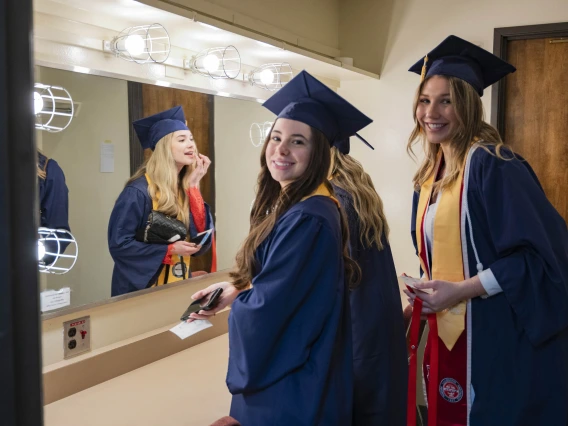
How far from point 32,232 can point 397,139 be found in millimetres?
3180

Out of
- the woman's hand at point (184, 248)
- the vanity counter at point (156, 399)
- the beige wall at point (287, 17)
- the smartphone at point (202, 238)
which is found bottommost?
the vanity counter at point (156, 399)

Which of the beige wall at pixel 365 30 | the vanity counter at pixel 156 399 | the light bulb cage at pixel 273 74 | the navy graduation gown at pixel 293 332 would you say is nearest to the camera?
the navy graduation gown at pixel 293 332

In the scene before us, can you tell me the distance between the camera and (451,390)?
68.9 inches

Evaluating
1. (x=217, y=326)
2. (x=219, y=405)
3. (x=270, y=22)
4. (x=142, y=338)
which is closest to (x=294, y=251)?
(x=219, y=405)

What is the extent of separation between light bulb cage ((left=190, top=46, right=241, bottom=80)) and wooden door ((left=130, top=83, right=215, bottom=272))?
10cm

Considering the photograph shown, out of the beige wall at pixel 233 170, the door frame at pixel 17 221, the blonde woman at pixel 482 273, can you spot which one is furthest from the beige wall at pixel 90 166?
the door frame at pixel 17 221

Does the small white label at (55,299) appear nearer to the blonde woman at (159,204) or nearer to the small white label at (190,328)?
the blonde woman at (159,204)

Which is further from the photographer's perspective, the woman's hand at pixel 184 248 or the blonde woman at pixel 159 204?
the woman's hand at pixel 184 248

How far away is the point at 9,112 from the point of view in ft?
1.18

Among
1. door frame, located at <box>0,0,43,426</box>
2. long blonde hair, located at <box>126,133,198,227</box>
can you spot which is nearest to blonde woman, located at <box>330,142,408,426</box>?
long blonde hair, located at <box>126,133,198,227</box>

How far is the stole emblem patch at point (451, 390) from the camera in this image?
1.74 metres

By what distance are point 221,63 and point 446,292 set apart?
135 cm

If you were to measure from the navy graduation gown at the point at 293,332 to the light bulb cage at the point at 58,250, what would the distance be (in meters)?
0.67

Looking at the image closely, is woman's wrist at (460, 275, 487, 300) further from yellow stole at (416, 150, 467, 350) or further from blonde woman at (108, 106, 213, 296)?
blonde woman at (108, 106, 213, 296)
